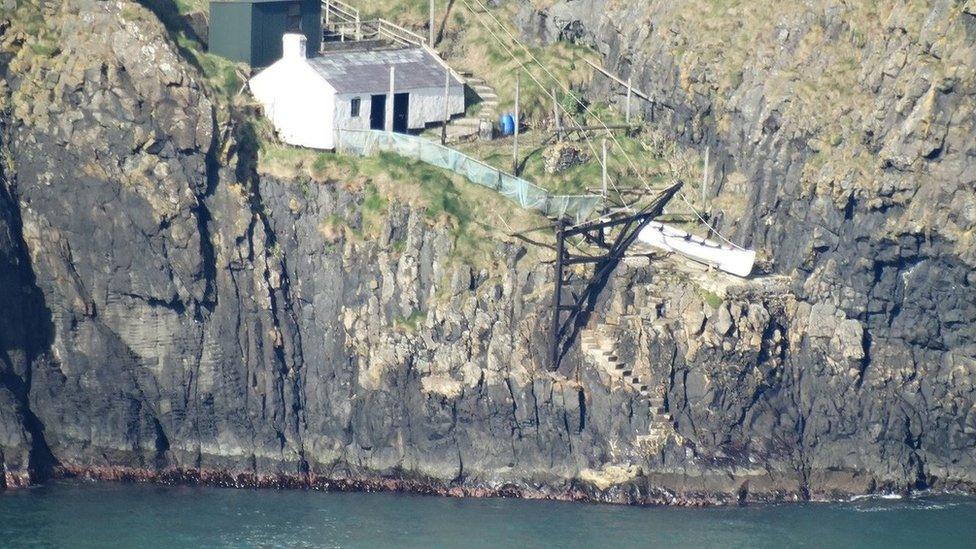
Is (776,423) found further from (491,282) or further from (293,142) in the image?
(293,142)

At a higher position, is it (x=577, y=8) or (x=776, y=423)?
(x=577, y=8)

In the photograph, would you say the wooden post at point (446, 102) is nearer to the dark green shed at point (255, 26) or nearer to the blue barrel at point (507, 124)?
the blue barrel at point (507, 124)

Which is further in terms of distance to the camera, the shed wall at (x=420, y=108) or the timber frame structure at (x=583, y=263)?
the shed wall at (x=420, y=108)

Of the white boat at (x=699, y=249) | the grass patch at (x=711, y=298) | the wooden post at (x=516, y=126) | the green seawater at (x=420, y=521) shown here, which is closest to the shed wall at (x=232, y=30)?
the wooden post at (x=516, y=126)

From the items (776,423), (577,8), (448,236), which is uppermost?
(577,8)

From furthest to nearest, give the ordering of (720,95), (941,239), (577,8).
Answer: (577,8) < (720,95) < (941,239)

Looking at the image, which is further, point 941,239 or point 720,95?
point 720,95

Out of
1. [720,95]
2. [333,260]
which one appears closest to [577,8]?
[720,95]

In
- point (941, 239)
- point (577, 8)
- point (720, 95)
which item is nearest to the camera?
point (941, 239)
